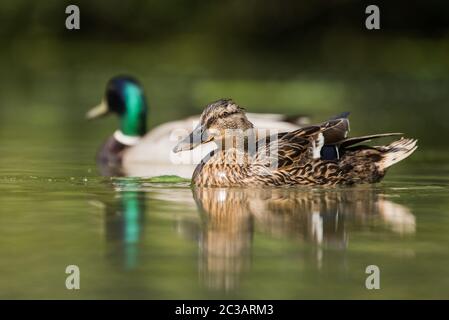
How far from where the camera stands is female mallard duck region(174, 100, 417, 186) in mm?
9102

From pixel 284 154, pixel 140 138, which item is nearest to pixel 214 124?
pixel 284 154

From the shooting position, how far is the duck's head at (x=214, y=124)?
30.3 feet

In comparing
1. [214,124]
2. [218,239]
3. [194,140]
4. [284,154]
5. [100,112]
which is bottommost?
[218,239]

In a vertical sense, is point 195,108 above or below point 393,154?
above

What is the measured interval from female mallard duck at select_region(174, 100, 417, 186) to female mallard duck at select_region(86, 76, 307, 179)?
1.07 meters

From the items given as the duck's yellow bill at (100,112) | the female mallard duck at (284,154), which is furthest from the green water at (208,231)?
the duck's yellow bill at (100,112)

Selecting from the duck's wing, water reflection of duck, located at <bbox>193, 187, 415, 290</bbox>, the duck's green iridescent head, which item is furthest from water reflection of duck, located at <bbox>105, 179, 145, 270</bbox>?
the duck's green iridescent head

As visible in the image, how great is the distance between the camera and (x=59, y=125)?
15.0 metres

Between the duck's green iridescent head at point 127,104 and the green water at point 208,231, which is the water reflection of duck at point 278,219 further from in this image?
the duck's green iridescent head at point 127,104

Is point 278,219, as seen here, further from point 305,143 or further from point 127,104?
point 127,104

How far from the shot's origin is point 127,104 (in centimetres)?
1341

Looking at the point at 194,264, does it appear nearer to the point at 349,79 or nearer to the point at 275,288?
the point at 275,288

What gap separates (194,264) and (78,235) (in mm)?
962

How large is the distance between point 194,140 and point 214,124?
0.18 meters
